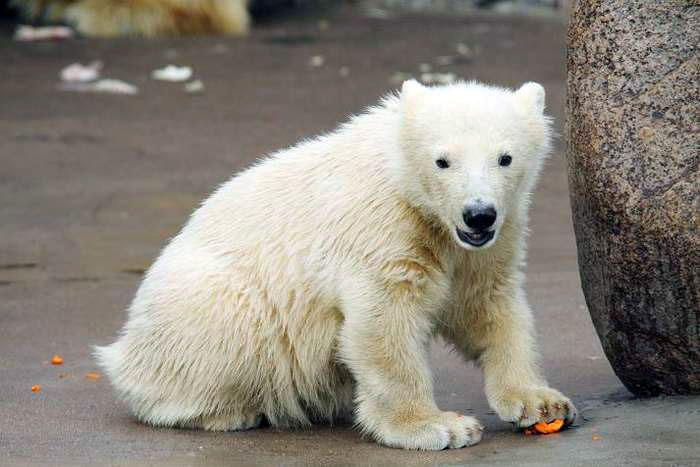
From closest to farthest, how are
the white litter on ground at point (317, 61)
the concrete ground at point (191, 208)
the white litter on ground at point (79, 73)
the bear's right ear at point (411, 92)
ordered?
the concrete ground at point (191, 208)
the bear's right ear at point (411, 92)
the white litter on ground at point (79, 73)
the white litter on ground at point (317, 61)

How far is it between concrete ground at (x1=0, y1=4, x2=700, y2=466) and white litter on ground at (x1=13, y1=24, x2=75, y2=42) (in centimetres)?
26

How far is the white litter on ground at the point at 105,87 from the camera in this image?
11.1 metres

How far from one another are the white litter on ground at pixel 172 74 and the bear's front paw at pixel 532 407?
754 cm

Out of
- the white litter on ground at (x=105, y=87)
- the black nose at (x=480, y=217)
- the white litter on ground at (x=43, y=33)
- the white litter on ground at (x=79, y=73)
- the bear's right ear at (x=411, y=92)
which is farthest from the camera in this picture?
the white litter on ground at (x=43, y=33)

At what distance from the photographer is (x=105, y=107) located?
10602 millimetres

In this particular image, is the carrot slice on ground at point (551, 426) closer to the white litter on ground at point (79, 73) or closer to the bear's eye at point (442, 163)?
the bear's eye at point (442, 163)

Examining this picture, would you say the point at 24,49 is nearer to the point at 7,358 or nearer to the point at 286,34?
the point at 286,34

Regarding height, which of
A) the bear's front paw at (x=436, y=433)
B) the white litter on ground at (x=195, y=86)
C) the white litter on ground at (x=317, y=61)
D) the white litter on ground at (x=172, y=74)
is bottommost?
the white litter on ground at (x=195, y=86)

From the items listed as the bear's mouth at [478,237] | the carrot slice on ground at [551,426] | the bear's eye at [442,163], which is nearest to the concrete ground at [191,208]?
the carrot slice on ground at [551,426]

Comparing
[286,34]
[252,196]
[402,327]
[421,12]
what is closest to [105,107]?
[286,34]

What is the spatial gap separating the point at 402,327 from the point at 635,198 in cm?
88

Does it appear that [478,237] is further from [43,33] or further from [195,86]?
[43,33]

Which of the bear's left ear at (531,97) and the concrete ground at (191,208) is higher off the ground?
the bear's left ear at (531,97)

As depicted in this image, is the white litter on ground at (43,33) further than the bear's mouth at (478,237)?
Yes
